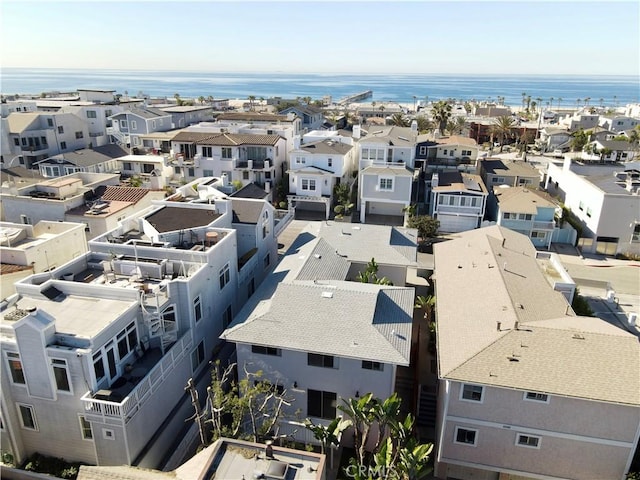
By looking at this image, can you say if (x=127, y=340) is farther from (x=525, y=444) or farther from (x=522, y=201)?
(x=522, y=201)

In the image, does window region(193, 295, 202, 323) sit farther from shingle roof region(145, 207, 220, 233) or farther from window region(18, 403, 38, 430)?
window region(18, 403, 38, 430)

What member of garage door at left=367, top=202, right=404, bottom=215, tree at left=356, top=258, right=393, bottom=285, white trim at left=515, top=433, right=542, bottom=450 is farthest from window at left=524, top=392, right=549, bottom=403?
garage door at left=367, top=202, right=404, bottom=215

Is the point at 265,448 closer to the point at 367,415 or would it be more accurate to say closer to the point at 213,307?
the point at 367,415

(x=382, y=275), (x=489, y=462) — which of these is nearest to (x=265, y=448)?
(x=489, y=462)

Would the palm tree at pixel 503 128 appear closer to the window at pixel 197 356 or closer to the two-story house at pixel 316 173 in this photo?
the two-story house at pixel 316 173

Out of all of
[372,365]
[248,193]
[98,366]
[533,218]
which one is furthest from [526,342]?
[533,218]
